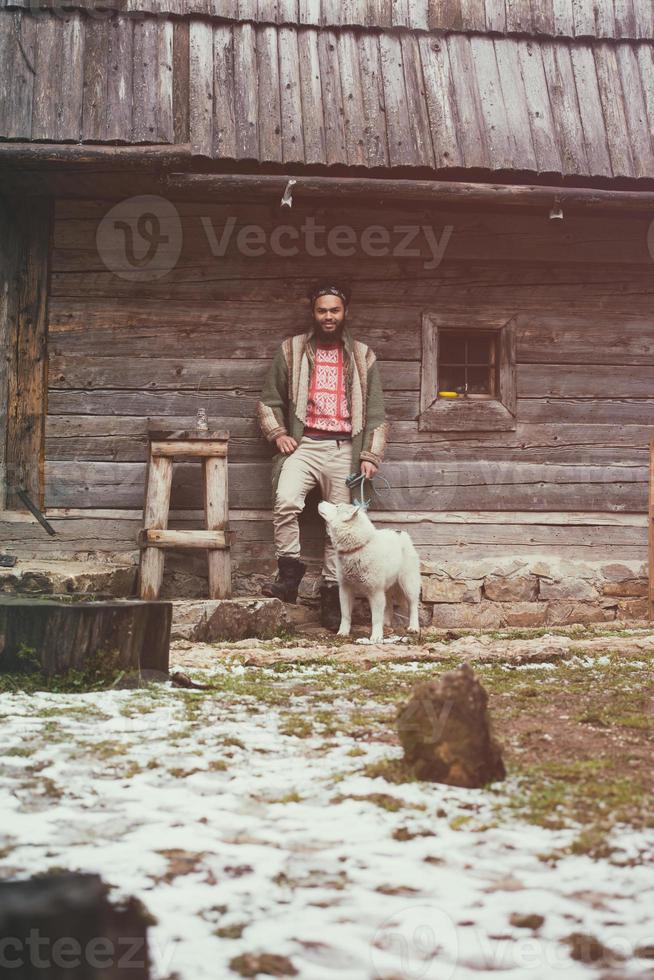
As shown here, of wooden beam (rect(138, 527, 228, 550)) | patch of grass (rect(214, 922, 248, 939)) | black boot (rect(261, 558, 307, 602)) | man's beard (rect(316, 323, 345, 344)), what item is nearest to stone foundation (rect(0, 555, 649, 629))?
black boot (rect(261, 558, 307, 602))

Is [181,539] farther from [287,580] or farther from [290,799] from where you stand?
[290,799]

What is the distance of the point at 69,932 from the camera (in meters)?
2.02

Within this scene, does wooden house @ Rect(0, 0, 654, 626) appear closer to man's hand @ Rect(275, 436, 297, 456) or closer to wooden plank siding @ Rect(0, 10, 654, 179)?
wooden plank siding @ Rect(0, 10, 654, 179)

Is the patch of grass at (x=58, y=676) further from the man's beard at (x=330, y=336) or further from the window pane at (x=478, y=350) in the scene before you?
the window pane at (x=478, y=350)

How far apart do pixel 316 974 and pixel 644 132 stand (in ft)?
23.1

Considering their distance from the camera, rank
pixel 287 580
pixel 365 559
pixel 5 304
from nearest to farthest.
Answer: pixel 365 559
pixel 287 580
pixel 5 304

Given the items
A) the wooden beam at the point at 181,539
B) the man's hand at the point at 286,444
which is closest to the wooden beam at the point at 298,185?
the man's hand at the point at 286,444

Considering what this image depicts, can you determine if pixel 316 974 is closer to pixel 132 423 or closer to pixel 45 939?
pixel 45 939

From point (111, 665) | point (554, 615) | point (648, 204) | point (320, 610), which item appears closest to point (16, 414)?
point (320, 610)

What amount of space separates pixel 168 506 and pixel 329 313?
1.83 metres

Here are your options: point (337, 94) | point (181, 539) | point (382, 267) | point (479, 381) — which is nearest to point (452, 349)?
point (479, 381)

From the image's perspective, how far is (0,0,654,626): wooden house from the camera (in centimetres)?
708

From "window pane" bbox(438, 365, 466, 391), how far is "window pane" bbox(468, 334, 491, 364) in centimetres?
14

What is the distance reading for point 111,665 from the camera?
14.6 ft
